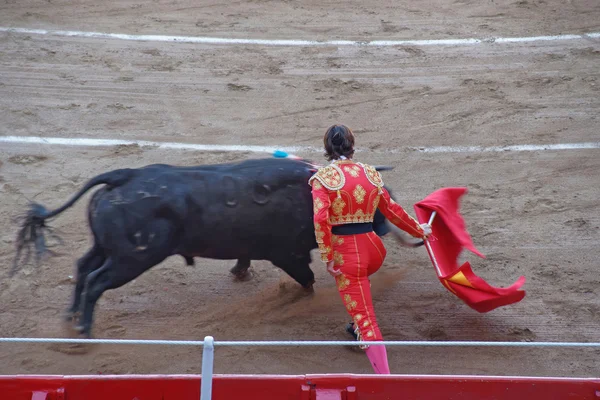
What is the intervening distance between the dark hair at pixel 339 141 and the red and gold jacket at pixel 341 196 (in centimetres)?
5

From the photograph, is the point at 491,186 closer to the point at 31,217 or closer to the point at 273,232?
the point at 273,232

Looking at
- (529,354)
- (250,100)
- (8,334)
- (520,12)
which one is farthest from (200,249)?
(520,12)

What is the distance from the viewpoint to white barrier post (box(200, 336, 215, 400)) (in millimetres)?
3000

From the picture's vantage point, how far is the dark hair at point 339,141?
398 centimetres

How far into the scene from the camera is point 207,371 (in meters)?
3.06

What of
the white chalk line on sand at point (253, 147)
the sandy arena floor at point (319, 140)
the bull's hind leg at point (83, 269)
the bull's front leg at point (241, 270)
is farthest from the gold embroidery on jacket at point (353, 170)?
the white chalk line on sand at point (253, 147)

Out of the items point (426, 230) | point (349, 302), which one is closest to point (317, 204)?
point (349, 302)

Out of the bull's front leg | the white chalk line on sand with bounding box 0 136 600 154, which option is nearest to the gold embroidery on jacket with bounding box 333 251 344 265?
the bull's front leg

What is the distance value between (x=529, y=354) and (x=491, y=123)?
3201mm

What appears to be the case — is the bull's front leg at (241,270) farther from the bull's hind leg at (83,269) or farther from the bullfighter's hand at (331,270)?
the bullfighter's hand at (331,270)

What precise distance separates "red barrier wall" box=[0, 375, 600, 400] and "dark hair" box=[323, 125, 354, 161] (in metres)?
1.30

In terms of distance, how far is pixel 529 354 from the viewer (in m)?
4.44

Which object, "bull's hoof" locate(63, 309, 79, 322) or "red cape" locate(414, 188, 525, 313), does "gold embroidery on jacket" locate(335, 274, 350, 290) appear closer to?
"red cape" locate(414, 188, 525, 313)

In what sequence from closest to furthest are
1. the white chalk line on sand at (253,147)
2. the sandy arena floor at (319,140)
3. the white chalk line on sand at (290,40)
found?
the sandy arena floor at (319,140) → the white chalk line on sand at (253,147) → the white chalk line on sand at (290,40)
